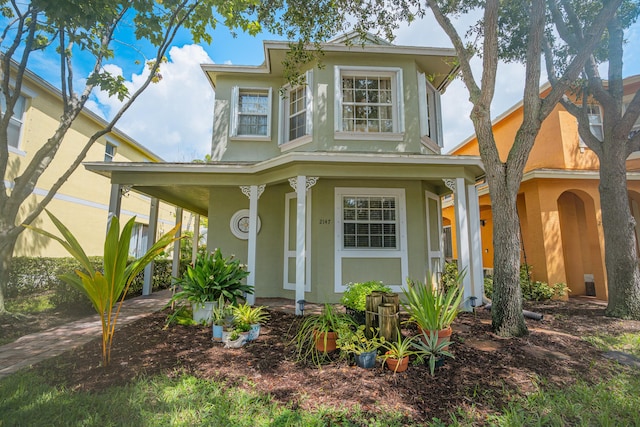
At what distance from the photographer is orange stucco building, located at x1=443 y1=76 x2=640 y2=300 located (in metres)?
8.48

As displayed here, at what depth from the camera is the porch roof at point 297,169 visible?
6078mm

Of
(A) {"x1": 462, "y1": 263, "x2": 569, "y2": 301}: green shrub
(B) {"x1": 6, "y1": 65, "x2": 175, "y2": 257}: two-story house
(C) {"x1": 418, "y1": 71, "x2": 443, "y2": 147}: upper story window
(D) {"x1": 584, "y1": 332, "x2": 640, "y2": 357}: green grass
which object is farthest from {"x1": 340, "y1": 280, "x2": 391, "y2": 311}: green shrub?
(B) {"x1": 6, "y1": 65, "x2": 175, "y2": 257}: two-story house

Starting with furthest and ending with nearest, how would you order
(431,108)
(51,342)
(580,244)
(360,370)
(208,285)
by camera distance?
(580,244) → (431,108) → (208,285) → (51,342) → (360,370)

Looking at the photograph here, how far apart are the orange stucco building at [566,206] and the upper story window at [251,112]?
7.76 metres

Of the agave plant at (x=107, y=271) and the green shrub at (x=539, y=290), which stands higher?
the agave plant at (x=107, y=271)

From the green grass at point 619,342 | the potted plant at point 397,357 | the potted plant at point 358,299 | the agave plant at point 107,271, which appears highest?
the agave plant at point 107,271

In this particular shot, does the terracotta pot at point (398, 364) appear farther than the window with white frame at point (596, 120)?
No

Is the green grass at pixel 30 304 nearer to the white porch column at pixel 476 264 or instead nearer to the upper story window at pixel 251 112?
the upper story window at pixel 251 112

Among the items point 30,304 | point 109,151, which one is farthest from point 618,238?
point 109,151

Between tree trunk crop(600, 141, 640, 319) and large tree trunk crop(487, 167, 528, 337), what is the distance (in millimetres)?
3096

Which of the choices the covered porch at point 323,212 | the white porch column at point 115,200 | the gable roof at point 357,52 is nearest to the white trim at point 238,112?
the gable roof at point 357,52

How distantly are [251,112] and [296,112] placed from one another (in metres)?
1.35

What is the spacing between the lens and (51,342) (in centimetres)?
441

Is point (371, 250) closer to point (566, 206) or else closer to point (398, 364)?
point (398, 364)
